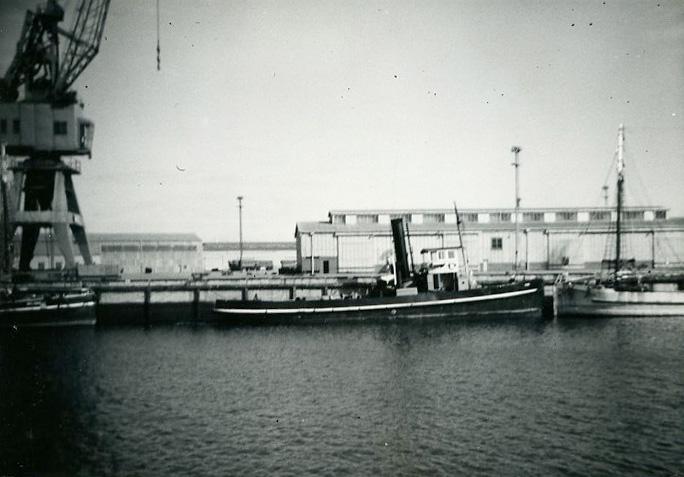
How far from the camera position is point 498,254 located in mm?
53656

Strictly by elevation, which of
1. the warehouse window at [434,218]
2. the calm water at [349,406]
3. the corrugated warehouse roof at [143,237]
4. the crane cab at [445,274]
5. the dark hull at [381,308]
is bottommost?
the calm water at [349,406]

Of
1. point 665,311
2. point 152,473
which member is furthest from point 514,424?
point 665,311

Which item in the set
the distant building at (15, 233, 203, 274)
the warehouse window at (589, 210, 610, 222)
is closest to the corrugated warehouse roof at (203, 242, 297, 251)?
the distant building at (15, 233, 203, 274)

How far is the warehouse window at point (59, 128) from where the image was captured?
1542 inches

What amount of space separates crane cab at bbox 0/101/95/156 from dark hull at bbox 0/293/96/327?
10.2 metres

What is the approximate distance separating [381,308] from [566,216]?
29.4 metres

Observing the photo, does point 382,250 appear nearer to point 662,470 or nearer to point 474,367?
point 474,367

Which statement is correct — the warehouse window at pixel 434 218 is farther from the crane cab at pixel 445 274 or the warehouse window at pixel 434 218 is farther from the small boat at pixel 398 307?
the small boat at pixel 398 307

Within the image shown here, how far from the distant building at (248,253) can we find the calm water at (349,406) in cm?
4476

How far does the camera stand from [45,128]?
130 feet

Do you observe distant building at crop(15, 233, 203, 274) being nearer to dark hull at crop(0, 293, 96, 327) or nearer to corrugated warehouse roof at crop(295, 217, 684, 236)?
corrugated warehouse roof at crop(295, 217, 684, 236)

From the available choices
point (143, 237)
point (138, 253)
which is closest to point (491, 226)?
point (138, 253)

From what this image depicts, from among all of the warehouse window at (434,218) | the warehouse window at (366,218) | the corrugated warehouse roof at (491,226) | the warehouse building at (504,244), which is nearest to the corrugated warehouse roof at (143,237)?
the corrugated warehouse roof at (491,226)

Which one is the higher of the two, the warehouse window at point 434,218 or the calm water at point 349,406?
the warehouse window at point 434,218
